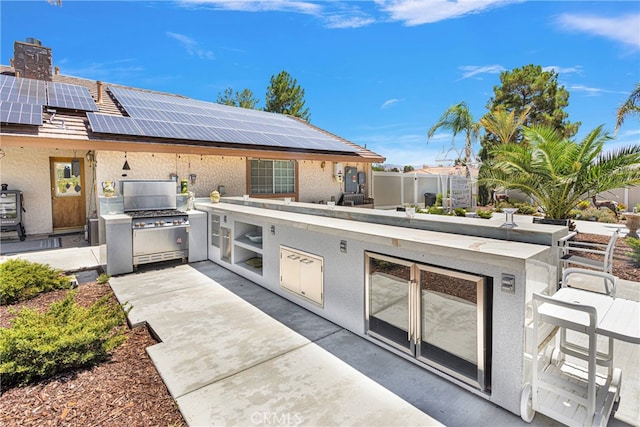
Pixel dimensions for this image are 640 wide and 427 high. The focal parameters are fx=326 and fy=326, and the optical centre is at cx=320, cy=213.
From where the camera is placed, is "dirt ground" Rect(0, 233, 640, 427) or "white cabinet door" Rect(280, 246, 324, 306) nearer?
"dirt ground" Rect(0, 233, 640, 427)

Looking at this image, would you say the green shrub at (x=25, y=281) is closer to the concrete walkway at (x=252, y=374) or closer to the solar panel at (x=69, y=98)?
the concrete walkway at (x=252, y=374)

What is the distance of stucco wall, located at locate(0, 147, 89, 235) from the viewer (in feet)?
29.4

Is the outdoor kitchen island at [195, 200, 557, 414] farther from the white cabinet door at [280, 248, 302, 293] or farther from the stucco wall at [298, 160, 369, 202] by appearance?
the stucco wall at [298, 160, 369, 202]

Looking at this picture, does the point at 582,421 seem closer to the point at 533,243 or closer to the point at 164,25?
the point at 533,243

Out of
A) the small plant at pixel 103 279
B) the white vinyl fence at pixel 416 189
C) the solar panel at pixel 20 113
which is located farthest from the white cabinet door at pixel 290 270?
the white vinyl fence at pixel 416 189

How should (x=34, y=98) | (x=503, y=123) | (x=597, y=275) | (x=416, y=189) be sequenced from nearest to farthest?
1. (x=597, y=275)
2. (x=34, y=98)
3. (x=503, y=123)
4. (x=416, y=189)

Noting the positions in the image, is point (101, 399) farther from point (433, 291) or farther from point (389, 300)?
point (433, 291)

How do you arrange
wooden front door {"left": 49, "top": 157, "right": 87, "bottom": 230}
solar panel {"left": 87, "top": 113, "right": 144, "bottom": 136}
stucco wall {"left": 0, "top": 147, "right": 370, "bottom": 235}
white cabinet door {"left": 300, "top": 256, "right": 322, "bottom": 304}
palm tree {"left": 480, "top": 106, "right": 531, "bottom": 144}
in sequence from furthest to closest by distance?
palm tree {"left": 480, "top": 106, "right": 531, "bottom": 144}, wooden front door {"left": 49, "top": 157, "right": 87, "bottom": 230}, stucco wall {"left": 0, "top": 147, "right": 370, "bottom": 235}, solar panel {"left": 87, "top": 113, "right": 144, "bottom": 136}, white cabinet door {"left": 300, "top": 256, "right": 322, "bottom": 304}

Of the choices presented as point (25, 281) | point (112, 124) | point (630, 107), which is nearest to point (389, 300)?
point (25, 281)

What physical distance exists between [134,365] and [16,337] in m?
1.05

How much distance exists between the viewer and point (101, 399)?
275 cm

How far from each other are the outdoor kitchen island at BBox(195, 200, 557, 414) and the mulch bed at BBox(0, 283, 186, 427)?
6.88ft

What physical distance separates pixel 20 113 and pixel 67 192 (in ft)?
10.2

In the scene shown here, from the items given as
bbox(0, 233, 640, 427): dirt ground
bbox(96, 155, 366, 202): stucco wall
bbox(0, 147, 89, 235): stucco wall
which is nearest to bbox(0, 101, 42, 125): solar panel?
bbox(96, 155, 366, 202): stucco wall
